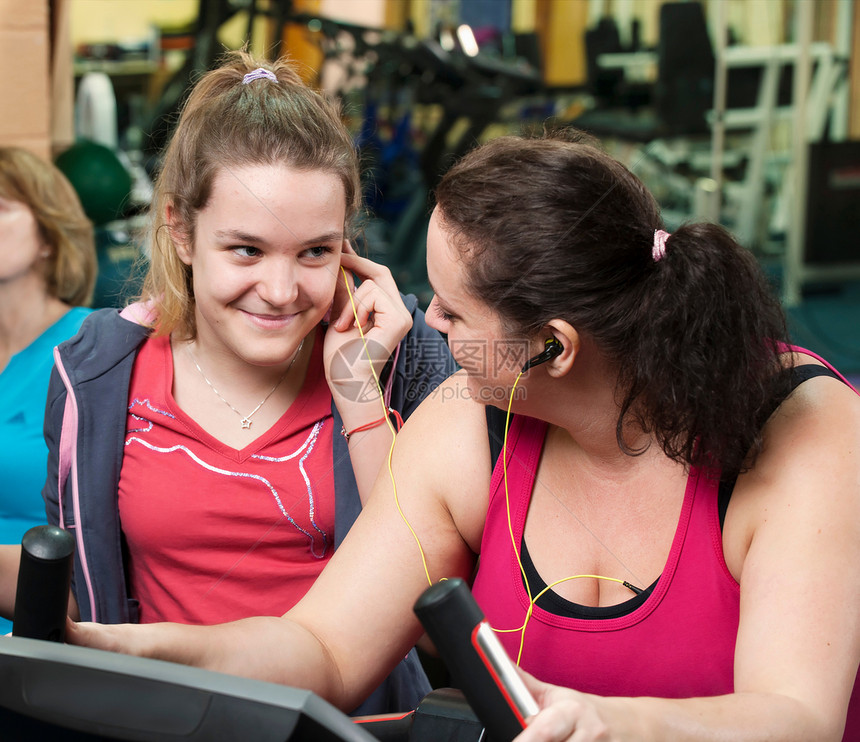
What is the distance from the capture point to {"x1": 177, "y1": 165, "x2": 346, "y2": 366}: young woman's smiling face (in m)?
1.13

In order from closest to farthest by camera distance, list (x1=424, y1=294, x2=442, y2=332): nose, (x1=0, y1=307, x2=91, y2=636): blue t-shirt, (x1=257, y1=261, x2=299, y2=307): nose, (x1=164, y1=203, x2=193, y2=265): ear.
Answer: (x1=424, y1=294, x2=442, y2=332): nose → (x1=257, y1=261, x2=299, y2=307): nose → (x1=164, y1=203, x2=193, y2=265): ear → (x1=0, y1=307, x2=91, y2=636): blue t-shirt

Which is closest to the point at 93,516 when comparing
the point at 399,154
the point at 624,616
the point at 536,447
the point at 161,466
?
the point at 161,466

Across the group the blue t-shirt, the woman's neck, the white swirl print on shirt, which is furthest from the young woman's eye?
the woman's neck

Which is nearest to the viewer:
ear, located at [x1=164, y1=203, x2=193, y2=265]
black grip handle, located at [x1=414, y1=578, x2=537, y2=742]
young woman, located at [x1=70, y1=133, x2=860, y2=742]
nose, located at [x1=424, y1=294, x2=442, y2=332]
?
black grip handle, located at [x1=414, y1=578, x2=537, y2=742]

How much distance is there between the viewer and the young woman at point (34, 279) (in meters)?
1.59

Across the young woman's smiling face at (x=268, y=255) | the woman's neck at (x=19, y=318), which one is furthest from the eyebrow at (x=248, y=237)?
the woman's neck at (x=19, y=318)

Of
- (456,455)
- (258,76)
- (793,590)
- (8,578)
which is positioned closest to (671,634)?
(793,590)

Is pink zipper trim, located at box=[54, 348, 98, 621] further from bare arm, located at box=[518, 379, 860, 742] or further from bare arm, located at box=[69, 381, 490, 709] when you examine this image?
bare arm, located at box=[518, 379, 860, 742]

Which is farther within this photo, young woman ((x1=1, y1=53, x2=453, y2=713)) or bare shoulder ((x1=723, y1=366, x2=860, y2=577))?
young woman ((x1=1, y1=53, x2=453, y2=713))

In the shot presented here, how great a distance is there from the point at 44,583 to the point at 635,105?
569 centimetres

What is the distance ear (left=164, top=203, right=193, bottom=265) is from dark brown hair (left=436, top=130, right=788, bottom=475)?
0.45 m

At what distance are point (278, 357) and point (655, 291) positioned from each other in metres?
0.50

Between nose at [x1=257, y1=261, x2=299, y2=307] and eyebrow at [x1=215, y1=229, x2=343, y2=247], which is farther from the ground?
eyebrow at [x1=215, y1=229, x2=343, y2=247]

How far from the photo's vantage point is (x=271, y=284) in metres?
1.13
